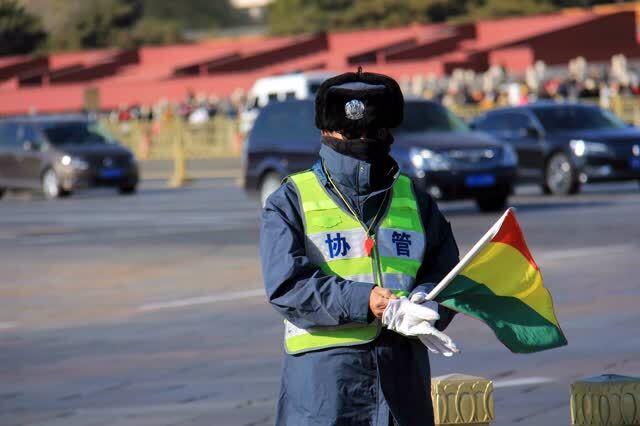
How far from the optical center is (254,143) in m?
24.3

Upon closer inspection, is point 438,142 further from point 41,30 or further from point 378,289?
point 41,30

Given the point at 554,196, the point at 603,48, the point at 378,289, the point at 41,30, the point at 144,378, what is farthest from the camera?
the point at 41,30

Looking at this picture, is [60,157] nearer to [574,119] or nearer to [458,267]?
[574,119]

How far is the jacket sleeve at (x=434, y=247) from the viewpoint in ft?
16.1

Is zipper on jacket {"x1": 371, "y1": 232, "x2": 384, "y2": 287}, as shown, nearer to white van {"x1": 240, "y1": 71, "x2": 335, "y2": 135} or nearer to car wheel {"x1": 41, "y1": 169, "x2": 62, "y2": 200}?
car wheel {"x1": 41, "y1": 169, "x2": 62, "y2": 200}

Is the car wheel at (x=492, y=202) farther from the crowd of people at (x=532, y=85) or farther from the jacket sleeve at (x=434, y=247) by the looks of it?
the jacket sleeve at (x=434, y=247)

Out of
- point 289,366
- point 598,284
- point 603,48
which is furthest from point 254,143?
point 603,48

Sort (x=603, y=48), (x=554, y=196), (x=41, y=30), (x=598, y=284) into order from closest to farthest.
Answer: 1. (x=598, y=284)
2. (x=554, y=196)
3. (x=603, y=48)
4. (x=41, y=30)

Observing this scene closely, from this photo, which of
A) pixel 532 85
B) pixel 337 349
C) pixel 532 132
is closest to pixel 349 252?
pixel 337 349

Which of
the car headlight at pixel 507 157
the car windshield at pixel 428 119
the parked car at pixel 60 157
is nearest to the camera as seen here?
the car headlight at pixel 507 157

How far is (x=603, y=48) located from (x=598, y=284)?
5498cm

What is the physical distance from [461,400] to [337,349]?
1.24 m

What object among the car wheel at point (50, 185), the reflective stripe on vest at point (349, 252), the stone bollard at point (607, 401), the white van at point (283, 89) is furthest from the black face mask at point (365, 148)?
the white van at point (283, 89)

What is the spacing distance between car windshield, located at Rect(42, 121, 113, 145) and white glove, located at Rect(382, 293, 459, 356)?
28.3 metres
